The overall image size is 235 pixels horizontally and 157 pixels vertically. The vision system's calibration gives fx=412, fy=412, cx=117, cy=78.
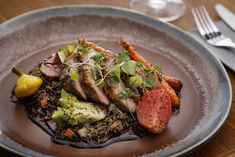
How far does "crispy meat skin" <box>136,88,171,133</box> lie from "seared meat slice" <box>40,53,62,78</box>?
0.59 metres

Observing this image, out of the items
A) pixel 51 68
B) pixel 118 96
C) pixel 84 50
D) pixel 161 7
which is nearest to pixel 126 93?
pixel 118 96

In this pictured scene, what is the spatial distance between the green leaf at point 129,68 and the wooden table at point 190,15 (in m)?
0.62

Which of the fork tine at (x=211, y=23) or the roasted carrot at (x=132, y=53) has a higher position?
the roasted carrot at (x=132, y=53)

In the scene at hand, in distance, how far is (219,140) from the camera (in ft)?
8.44

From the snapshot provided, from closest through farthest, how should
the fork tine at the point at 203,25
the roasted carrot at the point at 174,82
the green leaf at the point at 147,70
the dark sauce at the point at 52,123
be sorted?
the dark sauce at the point at 52,123 < the green leaf at the point at 147,70 < the roasted carrot at the point at 174,82 < the fork tine at the point at 203,25

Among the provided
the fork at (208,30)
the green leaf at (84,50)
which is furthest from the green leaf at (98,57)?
the fork at (208,30)

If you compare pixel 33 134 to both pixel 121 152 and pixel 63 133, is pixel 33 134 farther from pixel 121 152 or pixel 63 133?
pixel 121 152

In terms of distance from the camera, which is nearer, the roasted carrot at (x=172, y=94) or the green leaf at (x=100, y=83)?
the green leaf at (x=100, y=83)

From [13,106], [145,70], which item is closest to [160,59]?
[145,70]

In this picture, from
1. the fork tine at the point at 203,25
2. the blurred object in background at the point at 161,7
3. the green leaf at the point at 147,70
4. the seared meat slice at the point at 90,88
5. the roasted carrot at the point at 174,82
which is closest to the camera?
the seared meat slice at the point at 90,88

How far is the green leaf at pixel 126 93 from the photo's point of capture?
251 centimetres

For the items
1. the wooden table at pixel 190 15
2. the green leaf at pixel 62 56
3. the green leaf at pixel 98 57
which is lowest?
the wooden table at pixel 190 15

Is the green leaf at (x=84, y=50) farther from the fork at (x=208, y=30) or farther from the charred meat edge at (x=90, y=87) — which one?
the fork at (x=208, y=30)

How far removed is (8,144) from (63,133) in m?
0.32
